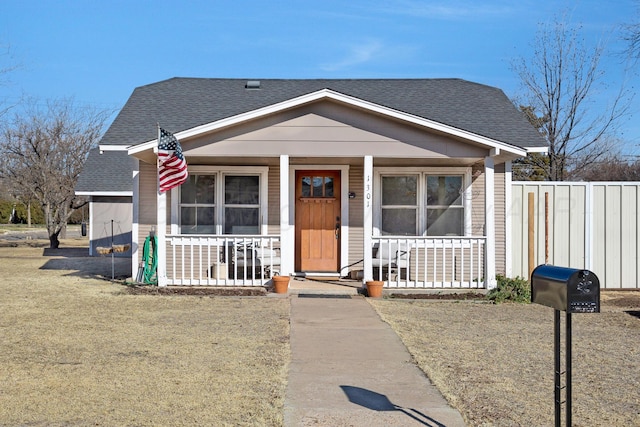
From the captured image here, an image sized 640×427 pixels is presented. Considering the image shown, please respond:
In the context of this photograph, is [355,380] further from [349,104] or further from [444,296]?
[349,104]

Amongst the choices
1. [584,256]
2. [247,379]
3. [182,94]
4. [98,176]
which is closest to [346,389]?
[247,379]

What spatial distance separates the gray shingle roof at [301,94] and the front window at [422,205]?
1.28 m

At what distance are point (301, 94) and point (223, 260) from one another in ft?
13.0

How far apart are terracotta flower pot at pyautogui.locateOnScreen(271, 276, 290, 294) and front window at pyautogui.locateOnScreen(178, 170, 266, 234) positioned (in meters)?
2.01

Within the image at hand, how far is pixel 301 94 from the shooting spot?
13.8m

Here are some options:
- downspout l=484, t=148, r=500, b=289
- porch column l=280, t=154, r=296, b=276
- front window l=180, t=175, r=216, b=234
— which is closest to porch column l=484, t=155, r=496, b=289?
downspout l=484, t=148, r=500, b=289

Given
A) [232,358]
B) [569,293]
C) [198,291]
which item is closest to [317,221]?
[198,291]

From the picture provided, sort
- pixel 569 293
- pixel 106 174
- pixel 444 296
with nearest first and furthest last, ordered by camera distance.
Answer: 1. pixel 569 293
2. pixel 444 296
3. pixel 106 174

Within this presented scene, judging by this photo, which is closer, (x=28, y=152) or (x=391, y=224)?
(x=391, y=224)

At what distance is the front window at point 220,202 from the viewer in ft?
41.9

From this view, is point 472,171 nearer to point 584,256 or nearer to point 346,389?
point 584,256

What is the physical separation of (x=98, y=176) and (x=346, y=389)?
20423 millimetres

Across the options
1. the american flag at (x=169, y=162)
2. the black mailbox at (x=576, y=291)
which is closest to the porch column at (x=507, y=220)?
the american flag at (x=169, y=162)

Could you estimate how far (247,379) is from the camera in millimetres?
5641
